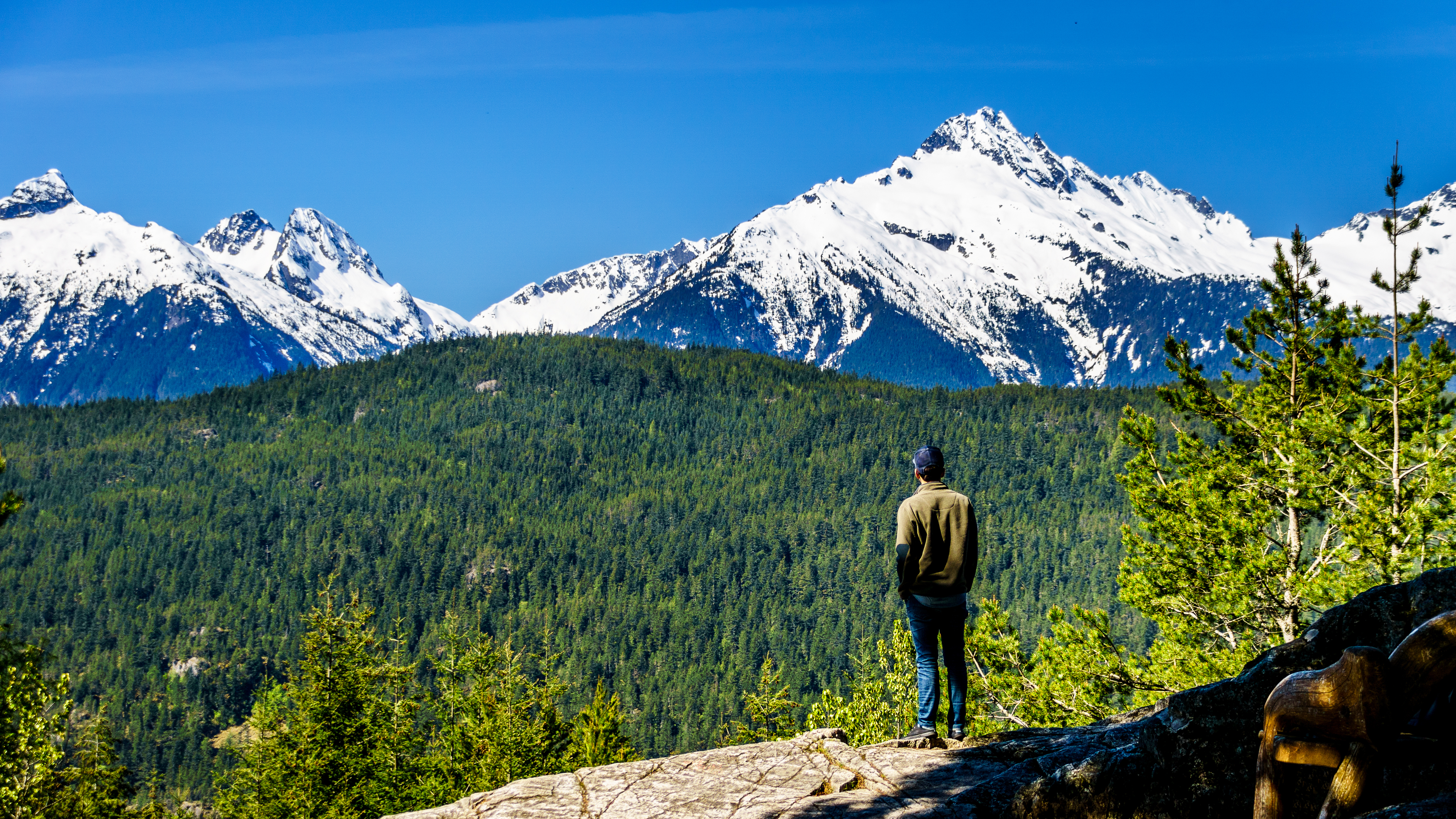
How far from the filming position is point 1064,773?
Result: 6070 mm

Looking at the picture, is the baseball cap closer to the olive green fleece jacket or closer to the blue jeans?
the olive green fleece jacket

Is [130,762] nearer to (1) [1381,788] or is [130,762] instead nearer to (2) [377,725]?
(2) [377,725]

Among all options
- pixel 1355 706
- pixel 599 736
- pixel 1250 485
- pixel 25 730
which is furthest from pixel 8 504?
pixel 1250 485

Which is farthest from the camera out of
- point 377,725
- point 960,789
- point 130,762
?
point 130,762

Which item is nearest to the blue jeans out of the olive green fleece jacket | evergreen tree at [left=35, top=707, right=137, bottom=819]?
the olive green fleece jacket

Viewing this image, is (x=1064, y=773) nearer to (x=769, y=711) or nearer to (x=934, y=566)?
(x=934, y=566)

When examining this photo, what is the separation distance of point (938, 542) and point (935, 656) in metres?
1.63

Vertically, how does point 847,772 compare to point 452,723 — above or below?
above

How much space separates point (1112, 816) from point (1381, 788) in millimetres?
1903

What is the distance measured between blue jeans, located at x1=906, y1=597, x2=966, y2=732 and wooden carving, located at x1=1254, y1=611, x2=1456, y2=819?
18.9ft

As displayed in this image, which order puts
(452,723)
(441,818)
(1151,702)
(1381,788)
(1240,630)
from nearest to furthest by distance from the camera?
(1381,788) < (441,818) < (1151,702) < (1240,630) < (452,723)

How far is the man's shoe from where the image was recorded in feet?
34.6

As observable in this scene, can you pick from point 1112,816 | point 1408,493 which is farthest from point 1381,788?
point 1408,493

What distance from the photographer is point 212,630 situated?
197 meters
